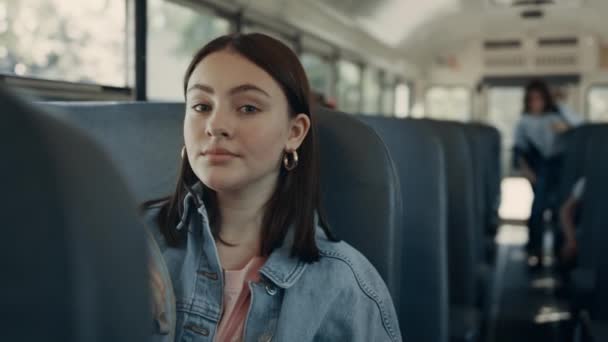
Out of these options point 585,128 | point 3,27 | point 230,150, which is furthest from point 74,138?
point 585,128

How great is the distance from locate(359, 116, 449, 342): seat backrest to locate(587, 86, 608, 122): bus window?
10.2 meters

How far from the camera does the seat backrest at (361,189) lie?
1277 mm

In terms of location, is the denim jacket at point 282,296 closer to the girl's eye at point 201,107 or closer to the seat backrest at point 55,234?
the girl's eye at point 201,107

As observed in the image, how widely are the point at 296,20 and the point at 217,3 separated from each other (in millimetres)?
1576

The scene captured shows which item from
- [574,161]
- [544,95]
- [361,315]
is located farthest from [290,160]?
[544,95]

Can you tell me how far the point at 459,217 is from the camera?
2207mm

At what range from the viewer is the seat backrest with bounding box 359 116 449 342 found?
163 centimetres

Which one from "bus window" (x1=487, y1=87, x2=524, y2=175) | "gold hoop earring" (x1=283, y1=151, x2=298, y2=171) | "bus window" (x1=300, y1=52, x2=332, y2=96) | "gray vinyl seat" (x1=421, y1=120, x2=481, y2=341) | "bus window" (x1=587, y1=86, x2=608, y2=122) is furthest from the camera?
"bus window" (x1=487, y1=87, x2=524, y2=175)

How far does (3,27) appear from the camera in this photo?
78.6 inches

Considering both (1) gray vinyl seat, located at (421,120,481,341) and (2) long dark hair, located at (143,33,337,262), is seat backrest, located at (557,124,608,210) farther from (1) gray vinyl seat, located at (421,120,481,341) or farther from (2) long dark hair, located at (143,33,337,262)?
(2) long dark hair, located at (143,33,337,262)

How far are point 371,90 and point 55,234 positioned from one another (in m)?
8.44

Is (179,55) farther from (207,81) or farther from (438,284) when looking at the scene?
(207,81)

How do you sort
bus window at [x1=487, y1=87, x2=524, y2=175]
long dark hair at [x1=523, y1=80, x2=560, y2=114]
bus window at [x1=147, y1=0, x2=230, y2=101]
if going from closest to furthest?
bus window at [x1=147, y1=0, x2=230, y2=101] < long dark hair at [x1=523, y1=80, x2=560, y2=114] < bus window at [x1=487, y1=87, x2=524, y2=175]

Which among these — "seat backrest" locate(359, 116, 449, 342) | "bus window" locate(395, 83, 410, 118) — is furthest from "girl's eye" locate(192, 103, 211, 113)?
"bus window" locate(395, 83, 410, 118)
